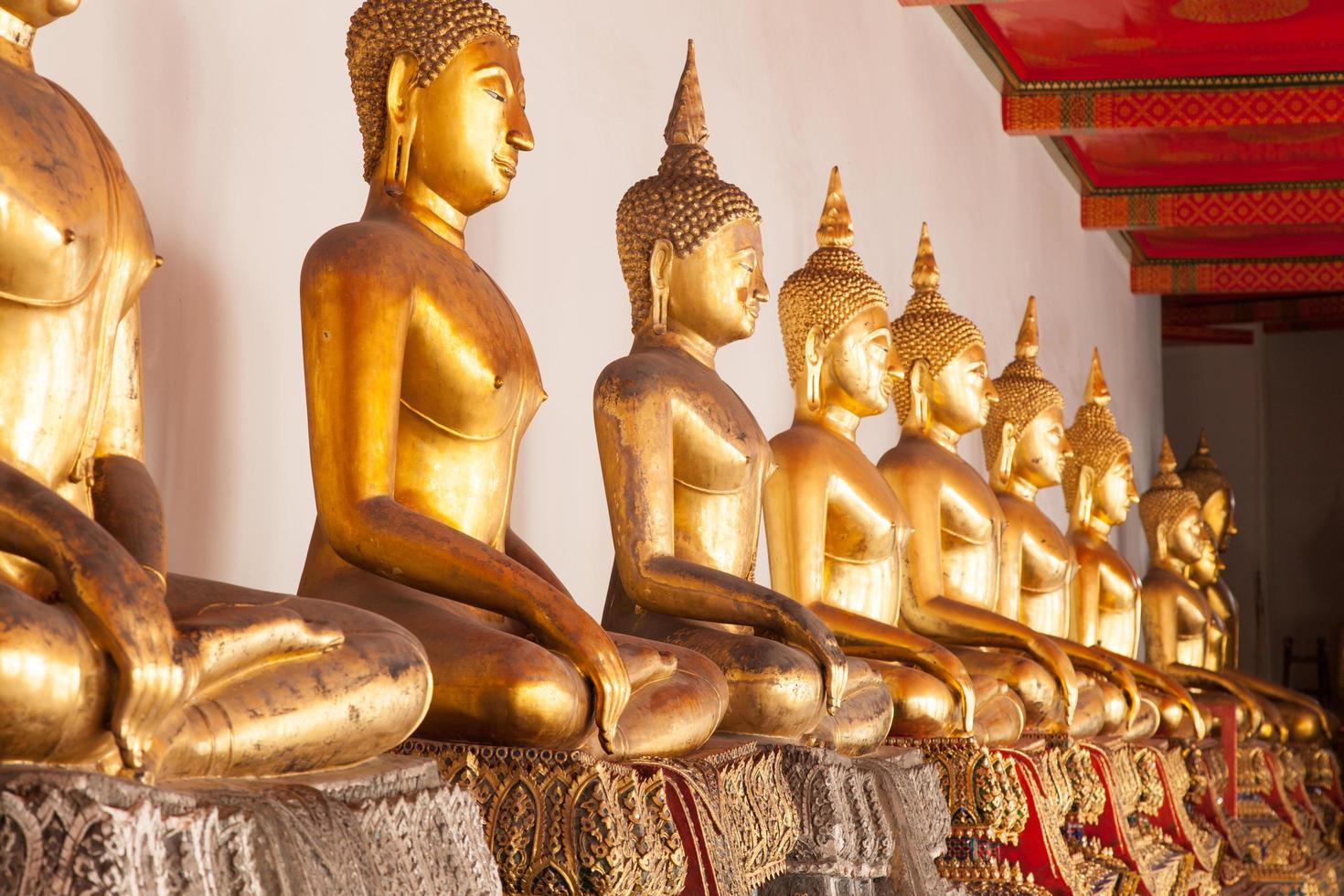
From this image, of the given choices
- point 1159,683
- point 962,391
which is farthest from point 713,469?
point 1159,683

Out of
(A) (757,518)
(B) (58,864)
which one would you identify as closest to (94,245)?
(B) (58,864)

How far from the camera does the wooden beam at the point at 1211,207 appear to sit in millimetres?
9242

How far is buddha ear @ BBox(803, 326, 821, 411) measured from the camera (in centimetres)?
379

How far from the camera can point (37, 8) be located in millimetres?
1904

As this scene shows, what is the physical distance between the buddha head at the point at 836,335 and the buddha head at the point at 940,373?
2.26 feet

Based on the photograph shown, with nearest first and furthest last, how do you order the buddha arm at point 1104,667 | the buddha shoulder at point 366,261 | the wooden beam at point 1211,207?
the buddha shoulder at point 366,261 → the buddha arm at point 1104,667 → the wooden beam at point 1211,207

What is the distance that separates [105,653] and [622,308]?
276cm

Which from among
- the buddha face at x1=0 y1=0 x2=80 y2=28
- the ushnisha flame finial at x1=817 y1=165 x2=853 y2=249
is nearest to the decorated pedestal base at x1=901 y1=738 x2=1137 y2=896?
the ushnisha flame finial at x1=817 y1=165 x2=853 y2=249

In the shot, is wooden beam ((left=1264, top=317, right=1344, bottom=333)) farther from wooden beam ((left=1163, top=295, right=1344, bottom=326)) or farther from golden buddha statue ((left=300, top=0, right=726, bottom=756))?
golden buddha statue ((left=300, top=0, right=726, bottom=756))

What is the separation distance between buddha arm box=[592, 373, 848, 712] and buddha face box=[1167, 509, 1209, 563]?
5491 millimetres

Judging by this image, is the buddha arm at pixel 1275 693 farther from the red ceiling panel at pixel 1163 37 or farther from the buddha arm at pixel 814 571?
the buddha arm at pixel 814 571

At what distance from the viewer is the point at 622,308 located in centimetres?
418

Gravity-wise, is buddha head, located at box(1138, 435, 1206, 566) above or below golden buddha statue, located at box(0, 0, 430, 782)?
above

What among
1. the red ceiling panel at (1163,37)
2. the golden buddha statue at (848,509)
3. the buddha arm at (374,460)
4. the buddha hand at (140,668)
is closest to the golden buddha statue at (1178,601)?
the red ceiling panel at (1163,37)
